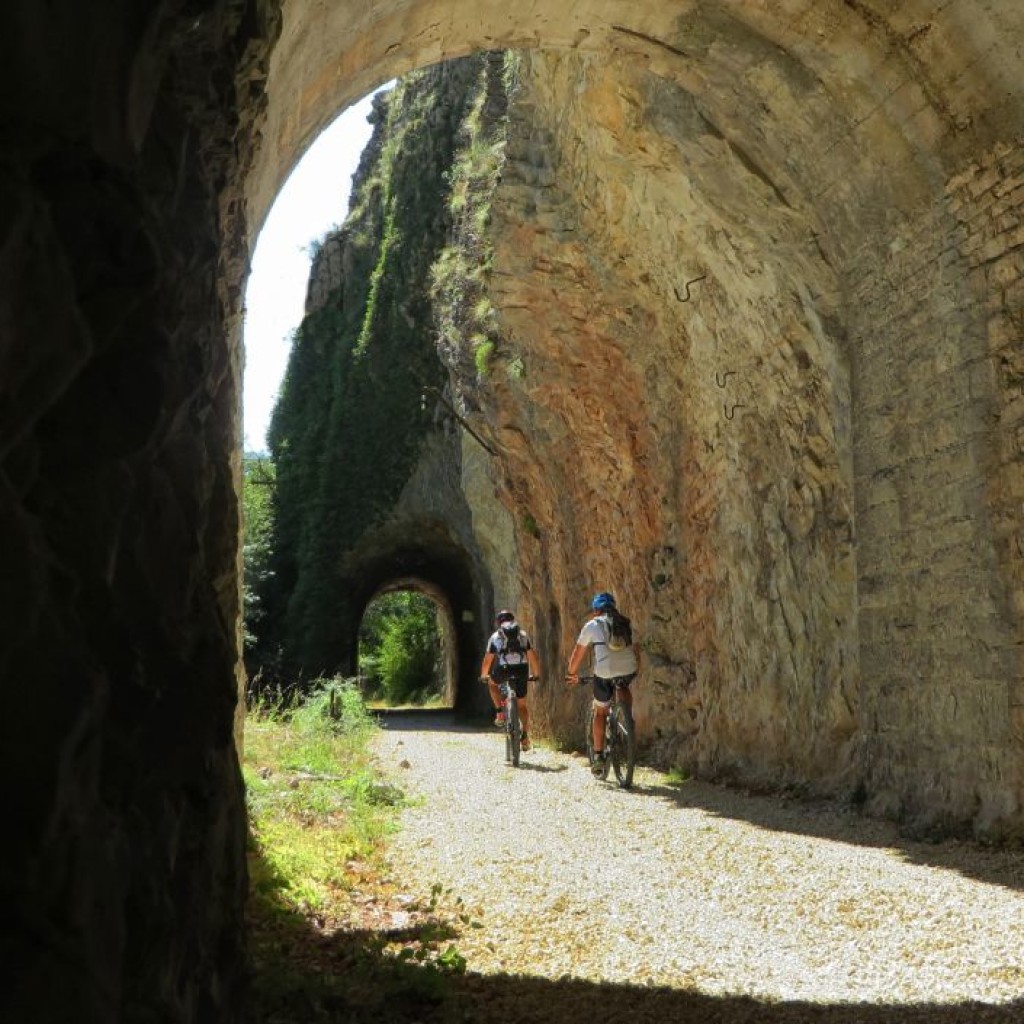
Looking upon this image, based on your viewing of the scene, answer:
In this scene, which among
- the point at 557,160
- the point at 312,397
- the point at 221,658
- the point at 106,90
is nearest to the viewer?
the point at 106,90

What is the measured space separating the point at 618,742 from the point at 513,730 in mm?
1986

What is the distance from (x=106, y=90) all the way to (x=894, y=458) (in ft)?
21.0

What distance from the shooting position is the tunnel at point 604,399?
1.92m

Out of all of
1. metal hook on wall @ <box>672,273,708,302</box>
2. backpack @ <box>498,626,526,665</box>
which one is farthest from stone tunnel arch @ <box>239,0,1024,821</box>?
backpack @ <box>498,626,526,665</box>

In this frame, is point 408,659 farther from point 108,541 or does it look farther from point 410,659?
point 108,541

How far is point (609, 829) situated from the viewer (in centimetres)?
713

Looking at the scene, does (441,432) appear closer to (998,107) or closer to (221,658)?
(998,107)

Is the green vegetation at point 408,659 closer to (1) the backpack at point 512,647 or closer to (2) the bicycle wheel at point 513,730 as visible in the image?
(1) the backpack at point 512,647

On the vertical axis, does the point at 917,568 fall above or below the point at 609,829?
above

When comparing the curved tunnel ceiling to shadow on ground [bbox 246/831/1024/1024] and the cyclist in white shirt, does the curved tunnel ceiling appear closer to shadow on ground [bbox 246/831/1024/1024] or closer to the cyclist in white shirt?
shadow on ground [bbox 246/831/1024/1024]

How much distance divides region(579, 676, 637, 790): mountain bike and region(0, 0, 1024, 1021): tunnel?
1046mm

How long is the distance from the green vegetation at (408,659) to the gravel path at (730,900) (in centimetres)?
3341

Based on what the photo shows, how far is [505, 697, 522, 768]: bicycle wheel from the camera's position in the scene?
11617mm

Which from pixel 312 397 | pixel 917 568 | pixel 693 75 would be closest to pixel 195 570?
pixel 917 568
